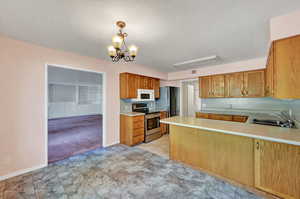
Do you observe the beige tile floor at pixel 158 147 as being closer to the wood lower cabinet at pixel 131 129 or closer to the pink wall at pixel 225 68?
the wood lower cabinet at pixel 131 129

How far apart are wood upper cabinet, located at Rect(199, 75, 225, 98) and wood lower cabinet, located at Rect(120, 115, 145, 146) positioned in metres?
2.44

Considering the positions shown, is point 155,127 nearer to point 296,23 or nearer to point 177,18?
point 177,18

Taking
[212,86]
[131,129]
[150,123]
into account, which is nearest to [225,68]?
[212,86]

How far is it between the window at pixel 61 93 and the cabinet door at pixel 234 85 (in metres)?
8.17

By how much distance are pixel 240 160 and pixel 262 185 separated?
1.21ft

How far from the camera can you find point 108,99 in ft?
12.4

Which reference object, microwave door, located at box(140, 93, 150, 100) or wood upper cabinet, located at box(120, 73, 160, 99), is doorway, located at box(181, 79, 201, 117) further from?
wood upper cabinet, located at box(120, 73, 160, 99)

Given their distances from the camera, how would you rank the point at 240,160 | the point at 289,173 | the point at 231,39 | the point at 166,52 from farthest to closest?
the point at 166,52 → the point at 231,39 → the point at 240,160 → the point at 289,173

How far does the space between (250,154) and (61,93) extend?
871cm

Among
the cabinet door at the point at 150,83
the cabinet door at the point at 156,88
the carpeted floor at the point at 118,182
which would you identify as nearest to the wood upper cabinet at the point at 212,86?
the cabinet door at the point at 156,88

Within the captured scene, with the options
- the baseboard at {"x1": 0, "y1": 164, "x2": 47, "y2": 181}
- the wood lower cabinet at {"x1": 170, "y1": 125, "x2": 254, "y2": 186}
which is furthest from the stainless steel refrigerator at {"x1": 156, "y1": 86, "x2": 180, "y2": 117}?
the baseboard at {"x1": 0, "y1": 164, "x2": 47, "y2": 181}

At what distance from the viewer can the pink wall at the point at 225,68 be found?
3645mm

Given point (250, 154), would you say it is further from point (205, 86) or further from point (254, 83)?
point (205, 86)

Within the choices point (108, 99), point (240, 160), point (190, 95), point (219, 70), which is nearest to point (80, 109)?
point (108, 99)
